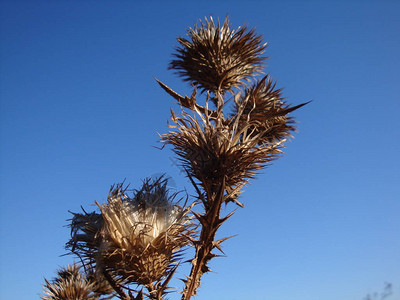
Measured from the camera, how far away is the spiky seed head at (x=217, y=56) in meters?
3.67

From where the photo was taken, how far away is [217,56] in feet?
12.1

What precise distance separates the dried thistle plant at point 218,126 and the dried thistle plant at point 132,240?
0.23 meters

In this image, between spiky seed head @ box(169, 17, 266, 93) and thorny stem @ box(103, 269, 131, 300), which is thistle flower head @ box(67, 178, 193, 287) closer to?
thorny stem @ box(103, 269, 131, 300)

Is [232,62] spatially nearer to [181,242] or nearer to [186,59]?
[186,59]

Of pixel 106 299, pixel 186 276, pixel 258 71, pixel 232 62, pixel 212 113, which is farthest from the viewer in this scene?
pixel 106 299

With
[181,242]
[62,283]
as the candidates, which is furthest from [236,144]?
[62,283]

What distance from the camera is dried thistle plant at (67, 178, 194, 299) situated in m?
2.73

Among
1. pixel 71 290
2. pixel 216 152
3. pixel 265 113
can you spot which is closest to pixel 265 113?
pixel 265 113

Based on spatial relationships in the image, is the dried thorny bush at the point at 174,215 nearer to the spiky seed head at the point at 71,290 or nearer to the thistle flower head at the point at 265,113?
the thistle flower head at the point at 265,113

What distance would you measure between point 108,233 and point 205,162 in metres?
0.94

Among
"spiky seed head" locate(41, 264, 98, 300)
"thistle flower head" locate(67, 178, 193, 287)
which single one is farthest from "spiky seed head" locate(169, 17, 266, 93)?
"spiky seed head" locate(41, 264, 98, 300)

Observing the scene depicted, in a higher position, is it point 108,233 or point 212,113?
point 212,113

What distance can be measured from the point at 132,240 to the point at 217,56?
2.02m

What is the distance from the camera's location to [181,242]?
2.92m
